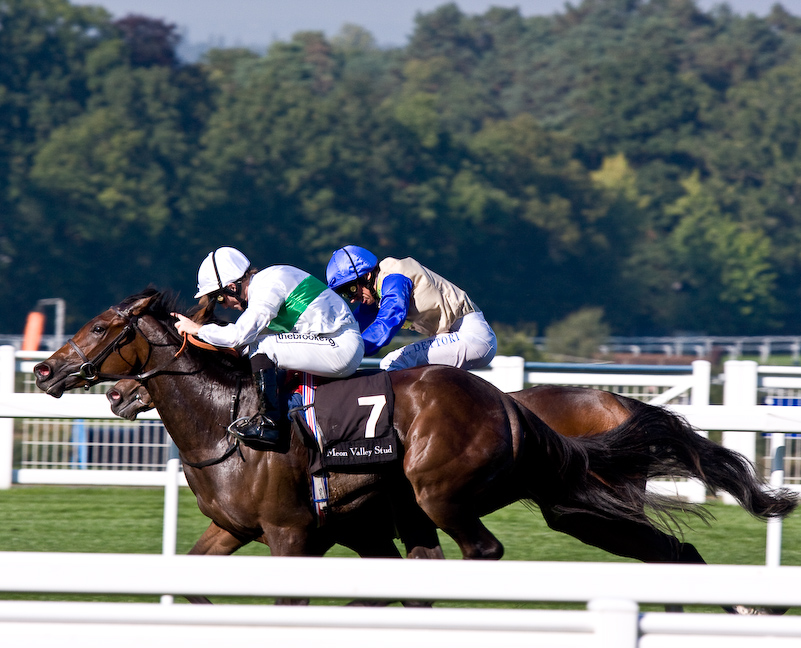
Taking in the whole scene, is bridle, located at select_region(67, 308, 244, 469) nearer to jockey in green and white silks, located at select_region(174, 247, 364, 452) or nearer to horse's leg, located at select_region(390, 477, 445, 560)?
jockey in green and white silks, located at select_region(174, 247, 364, 452)

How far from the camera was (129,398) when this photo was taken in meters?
4.27

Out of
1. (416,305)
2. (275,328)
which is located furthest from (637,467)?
(275,328)

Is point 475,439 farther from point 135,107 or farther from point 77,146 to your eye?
point 135,107

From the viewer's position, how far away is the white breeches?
463cm

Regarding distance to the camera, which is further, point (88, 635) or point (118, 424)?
point (118, 424)

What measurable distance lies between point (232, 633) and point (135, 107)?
48.4 m

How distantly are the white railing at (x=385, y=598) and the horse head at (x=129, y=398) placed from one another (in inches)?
74.9

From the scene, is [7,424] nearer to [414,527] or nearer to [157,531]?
[157,531]

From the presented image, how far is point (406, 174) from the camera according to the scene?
52.5 metres

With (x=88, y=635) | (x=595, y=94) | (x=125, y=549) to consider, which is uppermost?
(x=595, y=94)

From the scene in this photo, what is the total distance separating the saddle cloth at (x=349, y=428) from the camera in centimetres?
393

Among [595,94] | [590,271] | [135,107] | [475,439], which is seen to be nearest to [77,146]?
[135,107]

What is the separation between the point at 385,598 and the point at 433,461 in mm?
1595

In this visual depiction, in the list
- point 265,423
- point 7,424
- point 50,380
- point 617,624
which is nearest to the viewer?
point 617,624
